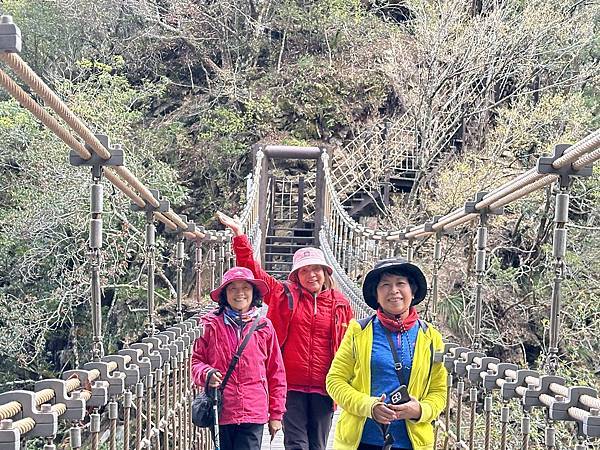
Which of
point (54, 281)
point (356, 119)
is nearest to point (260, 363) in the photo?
point (54, 281)

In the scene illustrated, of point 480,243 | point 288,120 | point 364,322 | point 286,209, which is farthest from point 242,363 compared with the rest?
point 288,120

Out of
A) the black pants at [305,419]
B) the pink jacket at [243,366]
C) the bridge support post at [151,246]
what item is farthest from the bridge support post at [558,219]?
the bridge support post at [151,246]

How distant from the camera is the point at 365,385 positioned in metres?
1.59

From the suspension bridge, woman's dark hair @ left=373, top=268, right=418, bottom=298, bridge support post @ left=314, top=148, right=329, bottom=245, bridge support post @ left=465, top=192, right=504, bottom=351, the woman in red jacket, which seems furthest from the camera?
bridge support post @ left=314, top=148, right=329, bottom=245

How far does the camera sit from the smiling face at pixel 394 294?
161 centimetres

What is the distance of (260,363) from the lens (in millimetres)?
2072

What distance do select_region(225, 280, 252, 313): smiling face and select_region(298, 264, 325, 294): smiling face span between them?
9.3 inches

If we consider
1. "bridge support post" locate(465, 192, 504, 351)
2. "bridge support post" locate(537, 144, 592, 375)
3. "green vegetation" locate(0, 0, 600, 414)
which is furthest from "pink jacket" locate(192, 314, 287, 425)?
"green vegetation" locate(0, 0, 600, 414)

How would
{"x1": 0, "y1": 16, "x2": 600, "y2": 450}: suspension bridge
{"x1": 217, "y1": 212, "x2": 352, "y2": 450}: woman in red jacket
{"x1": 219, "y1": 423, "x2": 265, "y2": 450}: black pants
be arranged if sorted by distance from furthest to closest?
1. {"x1": 217, "y1": 212, "x2": 352, "y2": 450}: woman in red jacket
2. {"x1": 219, "y1": 423, "x2": 265, "y2": 450}: black pants
3. {"x1": 0, "y1": 16, "x2": 600, "y2": 450}: suspension bridge

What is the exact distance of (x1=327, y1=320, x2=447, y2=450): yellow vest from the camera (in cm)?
156

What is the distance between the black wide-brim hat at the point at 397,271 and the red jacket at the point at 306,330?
0.61 meters

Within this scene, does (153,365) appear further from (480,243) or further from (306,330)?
(480,243)

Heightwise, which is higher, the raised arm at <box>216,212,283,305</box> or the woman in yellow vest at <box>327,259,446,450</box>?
the raised arm at <box>216,212,283,305</box>

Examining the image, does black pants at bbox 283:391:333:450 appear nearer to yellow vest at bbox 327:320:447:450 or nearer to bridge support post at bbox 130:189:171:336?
Answer: bridge support post at bbox 130:189:171:336
